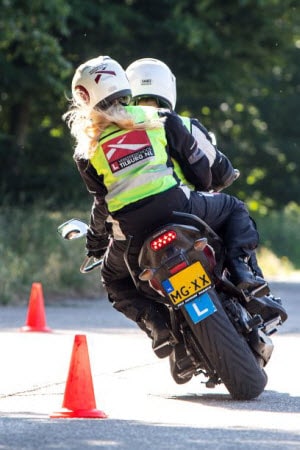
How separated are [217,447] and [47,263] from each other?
13898 millimetres

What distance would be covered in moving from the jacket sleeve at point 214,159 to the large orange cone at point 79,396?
1.60 meters

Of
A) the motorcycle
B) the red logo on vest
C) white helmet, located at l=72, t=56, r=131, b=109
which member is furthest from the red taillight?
white helmet, located at l=72, t=56, r=131, b=109

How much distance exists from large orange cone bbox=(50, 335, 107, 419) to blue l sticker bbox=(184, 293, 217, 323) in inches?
27.5

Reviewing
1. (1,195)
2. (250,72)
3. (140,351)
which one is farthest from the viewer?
(250,72)

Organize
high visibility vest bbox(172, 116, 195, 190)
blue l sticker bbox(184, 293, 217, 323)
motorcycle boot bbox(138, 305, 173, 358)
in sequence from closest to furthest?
blue l sticker bbox(184, 293, 217, 323) < motorcycle boot bbox(138, 305, 173, 358) < high visibility vest bbox(172, 116, 195, 190)

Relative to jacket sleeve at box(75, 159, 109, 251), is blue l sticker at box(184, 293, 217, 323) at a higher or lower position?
lower

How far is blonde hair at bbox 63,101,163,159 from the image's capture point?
8.20 metres

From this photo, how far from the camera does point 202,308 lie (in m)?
8.01

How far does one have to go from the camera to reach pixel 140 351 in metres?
11.7

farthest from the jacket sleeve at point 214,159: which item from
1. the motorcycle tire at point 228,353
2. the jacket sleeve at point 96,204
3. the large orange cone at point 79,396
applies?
the large orange cone at point 79,396

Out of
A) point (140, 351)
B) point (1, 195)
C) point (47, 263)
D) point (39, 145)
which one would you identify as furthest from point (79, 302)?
point (140, 351)

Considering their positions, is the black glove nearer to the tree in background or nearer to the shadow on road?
the shadow on road

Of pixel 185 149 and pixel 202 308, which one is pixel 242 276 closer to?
pixel 202 308

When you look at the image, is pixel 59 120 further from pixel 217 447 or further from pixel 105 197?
pixel 217 447
